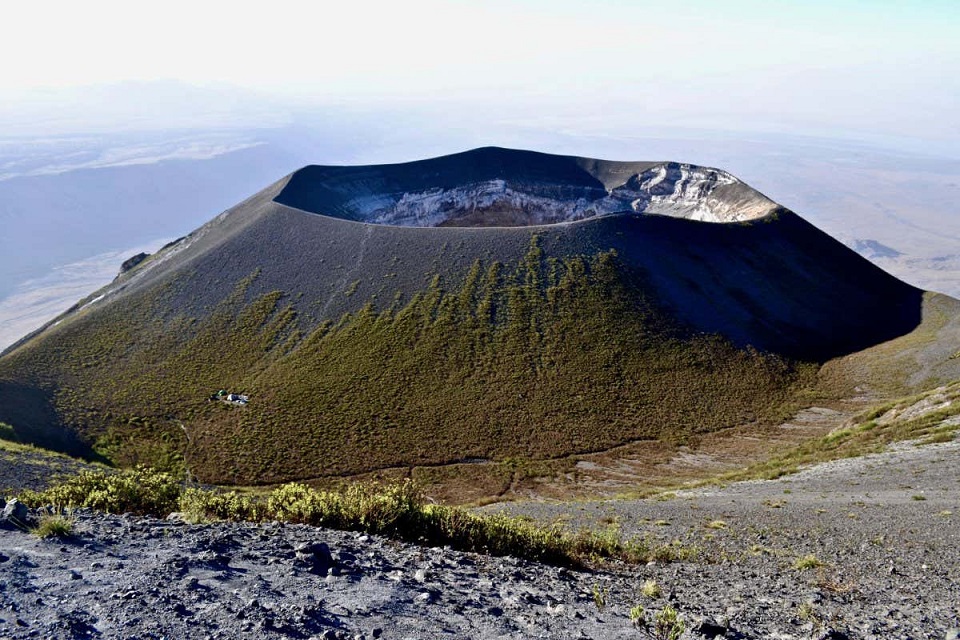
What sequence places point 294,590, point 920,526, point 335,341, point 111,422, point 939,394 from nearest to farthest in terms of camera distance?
point 294,590 → point 920,526 → point 939,394 → point 111,422 → point 335,341

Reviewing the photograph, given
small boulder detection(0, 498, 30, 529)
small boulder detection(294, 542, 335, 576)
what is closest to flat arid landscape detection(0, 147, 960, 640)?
small boulder detection(0, 498, 30, 529)

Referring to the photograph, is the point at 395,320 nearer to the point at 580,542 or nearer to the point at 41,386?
the point at 41,386

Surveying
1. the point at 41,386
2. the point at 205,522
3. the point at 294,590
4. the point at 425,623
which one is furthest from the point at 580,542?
the point at 41,386

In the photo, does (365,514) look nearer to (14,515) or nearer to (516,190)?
(14,515)

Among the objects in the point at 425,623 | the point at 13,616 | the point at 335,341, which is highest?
the point at 13,616

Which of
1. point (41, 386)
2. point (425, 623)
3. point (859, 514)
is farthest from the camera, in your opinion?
point (41, 386)

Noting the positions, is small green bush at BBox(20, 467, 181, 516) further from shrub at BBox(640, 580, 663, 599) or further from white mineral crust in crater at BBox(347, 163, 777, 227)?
white mineral crust in crater at BBox(347, 163, 777, 227)
